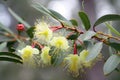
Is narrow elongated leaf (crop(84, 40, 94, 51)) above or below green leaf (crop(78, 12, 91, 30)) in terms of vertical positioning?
below

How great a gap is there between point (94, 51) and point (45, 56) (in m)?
0.21

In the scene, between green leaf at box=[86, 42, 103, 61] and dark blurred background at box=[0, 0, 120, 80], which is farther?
dark blurred background at box=[0, 0, 120, 80]

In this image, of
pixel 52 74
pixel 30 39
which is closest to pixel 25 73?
pixel 52 74

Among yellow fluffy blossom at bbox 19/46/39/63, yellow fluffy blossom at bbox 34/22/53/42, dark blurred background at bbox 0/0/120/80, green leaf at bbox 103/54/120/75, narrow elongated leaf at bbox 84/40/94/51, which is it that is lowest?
green leaf at bbox 103/54/120/75

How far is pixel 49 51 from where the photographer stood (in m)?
1.27

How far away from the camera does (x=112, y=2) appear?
6.12 meters

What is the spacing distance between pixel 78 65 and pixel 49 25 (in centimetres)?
22

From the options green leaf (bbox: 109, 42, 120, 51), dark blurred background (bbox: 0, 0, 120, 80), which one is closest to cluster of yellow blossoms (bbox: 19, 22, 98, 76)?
green leaf (bbox: 109, 42, 120, 51)

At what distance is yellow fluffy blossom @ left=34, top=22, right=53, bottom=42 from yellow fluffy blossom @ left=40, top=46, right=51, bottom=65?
0.15 ft

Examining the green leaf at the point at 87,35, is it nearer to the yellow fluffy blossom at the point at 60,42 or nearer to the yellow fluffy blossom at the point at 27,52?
the yellow fluffy blossom at the point at 60,42

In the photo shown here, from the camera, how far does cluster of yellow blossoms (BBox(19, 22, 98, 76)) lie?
125 cm

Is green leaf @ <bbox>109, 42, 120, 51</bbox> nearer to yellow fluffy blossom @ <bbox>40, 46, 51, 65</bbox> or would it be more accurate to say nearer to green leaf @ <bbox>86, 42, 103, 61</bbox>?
green leaf @ <bbox>86, 42, 103, 61</bbox>

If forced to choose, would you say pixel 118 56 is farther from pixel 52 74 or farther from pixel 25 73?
pixel 25 73

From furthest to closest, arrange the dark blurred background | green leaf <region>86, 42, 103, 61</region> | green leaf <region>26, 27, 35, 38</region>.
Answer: the dark blurred background
green leaf <region>26, 27, 35, 38</region>
green leaf <region>86, 42, 103, 61</region>
